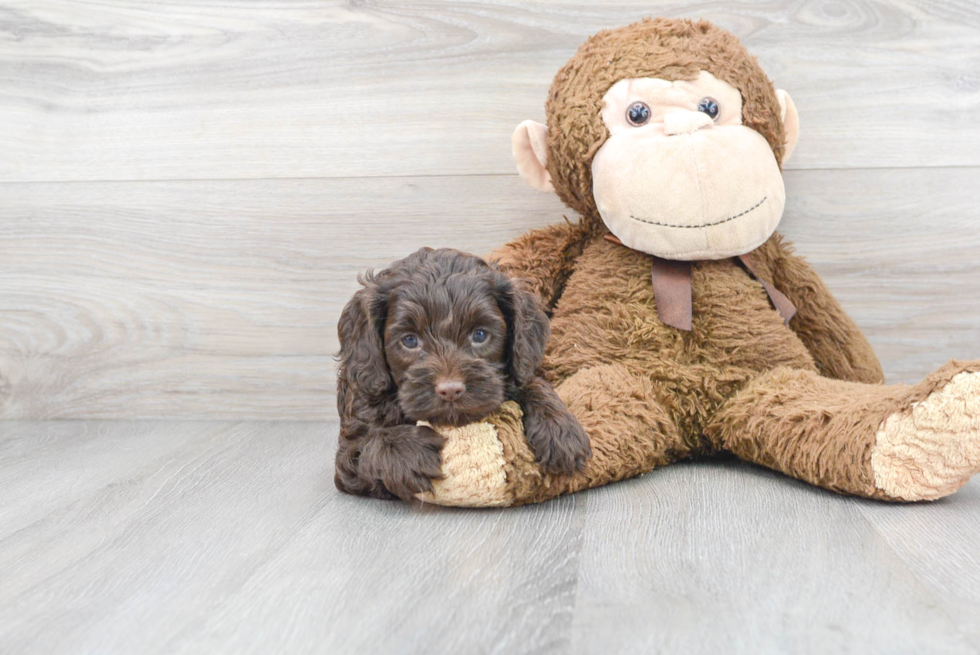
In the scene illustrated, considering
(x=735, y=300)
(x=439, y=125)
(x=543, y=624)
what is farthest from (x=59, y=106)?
(x=543, y=624)

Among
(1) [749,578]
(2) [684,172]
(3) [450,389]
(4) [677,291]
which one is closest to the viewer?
(1) [749,578]

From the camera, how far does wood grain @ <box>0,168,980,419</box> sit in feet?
5.98

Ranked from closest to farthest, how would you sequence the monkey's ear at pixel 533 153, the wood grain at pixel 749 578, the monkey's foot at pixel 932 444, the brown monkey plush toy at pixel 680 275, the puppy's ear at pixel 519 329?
the wood grain at pixel 749 578 < the monkey's foot at pixel 932 444 < the puppy's ear at pixel 519 329 < the brown monkey plush toy at pixel 680 275 < the monkey's ear at pixel 533 153

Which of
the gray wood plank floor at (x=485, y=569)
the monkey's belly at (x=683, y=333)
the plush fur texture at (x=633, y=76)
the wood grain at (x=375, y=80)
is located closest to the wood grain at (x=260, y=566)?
the gray wood plank floor at (x=485, y=569)

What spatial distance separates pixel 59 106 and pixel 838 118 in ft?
6.13

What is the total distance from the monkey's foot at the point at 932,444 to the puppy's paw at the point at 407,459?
660 millimetres

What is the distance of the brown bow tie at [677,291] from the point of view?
4.93ft

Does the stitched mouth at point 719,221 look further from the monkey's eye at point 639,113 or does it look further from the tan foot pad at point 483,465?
the tan foot pad at point 483,465

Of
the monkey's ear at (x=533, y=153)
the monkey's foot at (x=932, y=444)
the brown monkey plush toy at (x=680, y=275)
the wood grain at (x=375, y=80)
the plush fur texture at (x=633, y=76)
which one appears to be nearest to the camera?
the monkey's foot at (x=932, y=444)

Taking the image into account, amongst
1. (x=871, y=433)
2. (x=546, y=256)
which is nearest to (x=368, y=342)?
(x=546, y=256)

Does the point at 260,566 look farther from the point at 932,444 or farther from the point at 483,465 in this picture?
the point at 932,444

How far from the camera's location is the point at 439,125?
1900 millimetres

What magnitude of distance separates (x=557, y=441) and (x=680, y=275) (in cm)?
49

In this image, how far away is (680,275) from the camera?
153 cm
